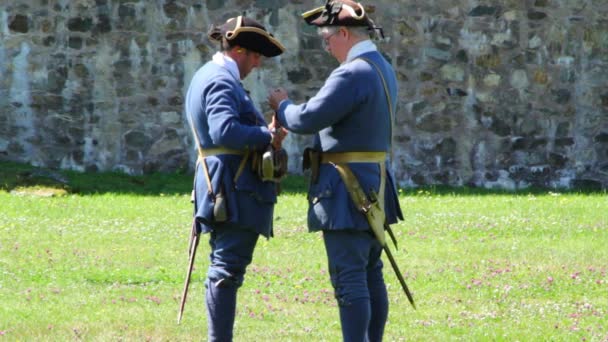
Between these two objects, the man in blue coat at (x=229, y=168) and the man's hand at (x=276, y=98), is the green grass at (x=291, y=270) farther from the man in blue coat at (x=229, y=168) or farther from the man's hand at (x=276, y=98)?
→ the man's hand at (x=276, y=98)

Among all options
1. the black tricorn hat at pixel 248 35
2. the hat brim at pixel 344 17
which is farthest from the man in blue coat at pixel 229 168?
the hat brim at pixel 344 17

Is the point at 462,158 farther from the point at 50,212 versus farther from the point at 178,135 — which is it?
the point at 50,212

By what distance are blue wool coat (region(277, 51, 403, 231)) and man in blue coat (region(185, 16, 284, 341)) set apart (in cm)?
22

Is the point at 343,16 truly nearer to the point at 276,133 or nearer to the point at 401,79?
the point at 276,133

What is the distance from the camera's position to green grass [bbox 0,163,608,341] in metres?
7.11

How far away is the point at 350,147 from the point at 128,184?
323 inches

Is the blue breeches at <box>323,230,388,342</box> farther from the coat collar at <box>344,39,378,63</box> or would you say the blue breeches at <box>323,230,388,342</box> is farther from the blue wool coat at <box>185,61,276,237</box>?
the coat collar at <box>344,39,378,63</box>

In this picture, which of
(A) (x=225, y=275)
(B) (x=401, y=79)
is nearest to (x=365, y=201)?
(A) (x=225, y=275)

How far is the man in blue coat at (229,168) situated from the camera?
5.88 metres

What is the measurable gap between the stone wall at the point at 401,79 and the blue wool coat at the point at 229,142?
812 centimetres

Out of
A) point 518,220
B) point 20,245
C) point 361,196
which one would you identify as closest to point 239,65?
point 361,196

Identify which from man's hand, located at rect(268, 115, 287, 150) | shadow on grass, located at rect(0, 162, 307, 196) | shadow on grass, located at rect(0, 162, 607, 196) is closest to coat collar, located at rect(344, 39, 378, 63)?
man's hand, located at rect(268, 115, 287, 150)

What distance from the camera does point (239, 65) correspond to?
6129mm

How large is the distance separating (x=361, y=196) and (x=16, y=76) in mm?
9389
